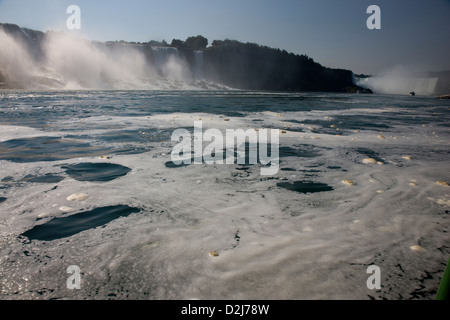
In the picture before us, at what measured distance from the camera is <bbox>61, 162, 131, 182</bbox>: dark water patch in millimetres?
3121

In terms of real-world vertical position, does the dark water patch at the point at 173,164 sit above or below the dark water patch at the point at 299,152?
below

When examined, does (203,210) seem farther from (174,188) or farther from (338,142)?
(338,142)

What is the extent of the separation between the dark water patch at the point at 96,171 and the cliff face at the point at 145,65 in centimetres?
5950

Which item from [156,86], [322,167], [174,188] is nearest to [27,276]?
[174,188]

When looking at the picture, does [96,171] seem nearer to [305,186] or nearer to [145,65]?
[305,186]

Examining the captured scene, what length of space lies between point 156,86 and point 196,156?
61413 millimetres

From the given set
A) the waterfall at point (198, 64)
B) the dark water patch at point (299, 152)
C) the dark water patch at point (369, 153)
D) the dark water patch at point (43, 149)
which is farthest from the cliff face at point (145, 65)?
the dark water patch at point (369, 153)

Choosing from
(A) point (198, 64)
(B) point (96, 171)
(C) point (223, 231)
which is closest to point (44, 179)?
(B) point (96, 171)

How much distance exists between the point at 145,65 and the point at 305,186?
71.7 meters

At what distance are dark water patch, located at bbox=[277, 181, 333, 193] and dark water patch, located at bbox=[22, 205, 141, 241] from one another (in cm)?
172

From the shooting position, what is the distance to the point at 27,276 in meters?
1.41

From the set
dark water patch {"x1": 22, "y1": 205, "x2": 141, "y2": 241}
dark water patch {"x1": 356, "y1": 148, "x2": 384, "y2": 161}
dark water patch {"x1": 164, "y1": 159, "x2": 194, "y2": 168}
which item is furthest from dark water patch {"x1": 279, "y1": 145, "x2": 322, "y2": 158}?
dark water patch {"x1": 22, "y1": 205, "x2": 141, "y2": 241}

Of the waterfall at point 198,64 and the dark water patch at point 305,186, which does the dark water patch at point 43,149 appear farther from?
the waterfall at point 198,64

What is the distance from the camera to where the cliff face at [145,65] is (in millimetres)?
50781
